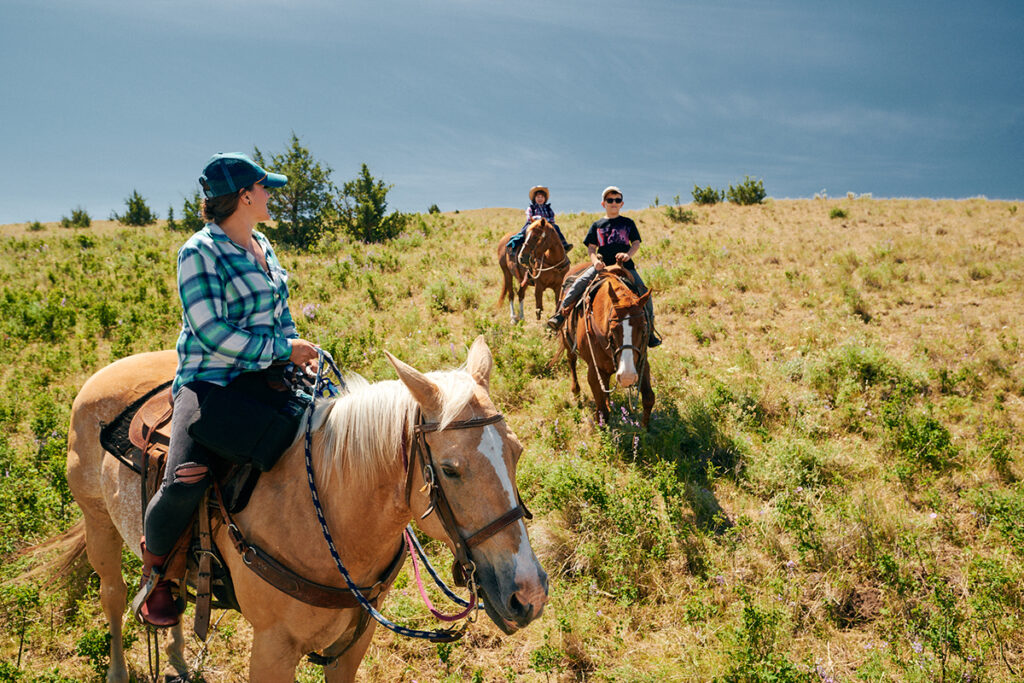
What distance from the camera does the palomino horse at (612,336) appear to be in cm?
620

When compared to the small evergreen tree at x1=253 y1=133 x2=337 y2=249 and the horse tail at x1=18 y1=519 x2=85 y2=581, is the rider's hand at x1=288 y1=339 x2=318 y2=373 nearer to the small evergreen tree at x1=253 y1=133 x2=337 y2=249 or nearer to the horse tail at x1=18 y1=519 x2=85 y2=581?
the horse tail at x1=18 y1=519 x2=85 y2=581

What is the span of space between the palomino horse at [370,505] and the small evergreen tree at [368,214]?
72.4 ft

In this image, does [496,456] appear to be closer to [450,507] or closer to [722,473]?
[450,507]

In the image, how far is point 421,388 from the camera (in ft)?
6.74

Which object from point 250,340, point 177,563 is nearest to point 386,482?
point 250,340

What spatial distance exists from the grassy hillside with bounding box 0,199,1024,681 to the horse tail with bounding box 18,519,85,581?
20cm

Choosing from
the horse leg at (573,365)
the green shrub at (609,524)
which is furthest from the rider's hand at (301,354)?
the horse leg at (573,365)

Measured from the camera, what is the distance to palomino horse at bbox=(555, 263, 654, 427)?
620 cm

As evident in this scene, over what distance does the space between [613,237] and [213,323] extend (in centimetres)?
659

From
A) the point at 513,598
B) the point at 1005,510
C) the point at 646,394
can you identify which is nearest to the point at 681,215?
the point at 646,394

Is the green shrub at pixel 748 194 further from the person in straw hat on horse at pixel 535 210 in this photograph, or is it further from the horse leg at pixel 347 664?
the horse leg at pixel 347 664

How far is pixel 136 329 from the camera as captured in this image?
10023 millimetres

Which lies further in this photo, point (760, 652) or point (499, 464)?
point (760, 652)

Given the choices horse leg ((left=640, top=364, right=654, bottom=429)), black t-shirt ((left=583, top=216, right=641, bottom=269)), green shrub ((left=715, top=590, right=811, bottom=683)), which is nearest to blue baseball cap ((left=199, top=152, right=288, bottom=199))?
green shrub ((left=715, top=590, right=811, bottom=683))
